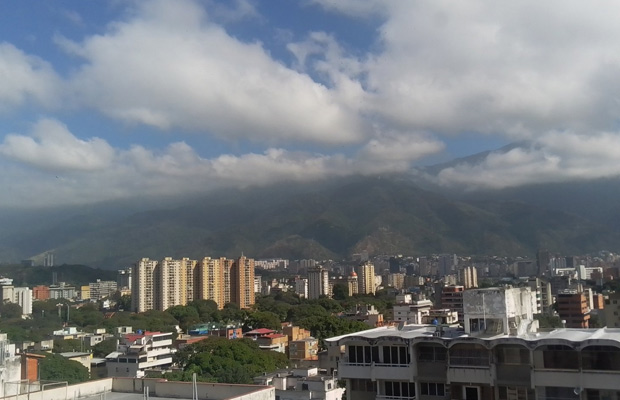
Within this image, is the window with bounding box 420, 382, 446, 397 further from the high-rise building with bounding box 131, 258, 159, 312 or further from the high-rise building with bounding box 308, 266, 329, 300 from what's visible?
the high-rise building with bounding box 308, 266, 329, 300

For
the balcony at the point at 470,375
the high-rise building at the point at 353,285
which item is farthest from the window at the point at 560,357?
the high-rise building at the point at 353,285

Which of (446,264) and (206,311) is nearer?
(206,311)

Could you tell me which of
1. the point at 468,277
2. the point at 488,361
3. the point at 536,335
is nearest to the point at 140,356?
the point at 488,361

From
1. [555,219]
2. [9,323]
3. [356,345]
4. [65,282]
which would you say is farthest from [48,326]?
[555,219]

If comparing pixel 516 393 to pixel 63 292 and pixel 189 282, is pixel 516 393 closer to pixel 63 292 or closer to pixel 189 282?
pixel 189 282

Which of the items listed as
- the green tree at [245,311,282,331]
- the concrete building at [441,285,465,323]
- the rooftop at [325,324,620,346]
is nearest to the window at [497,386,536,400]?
the rooftop at [325,324,620,346]

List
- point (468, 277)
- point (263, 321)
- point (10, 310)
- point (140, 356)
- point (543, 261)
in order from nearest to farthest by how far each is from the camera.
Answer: point (140, 356) < point (263, 321) < point (10, 310) < point (468, 277) < point (543, 261)
